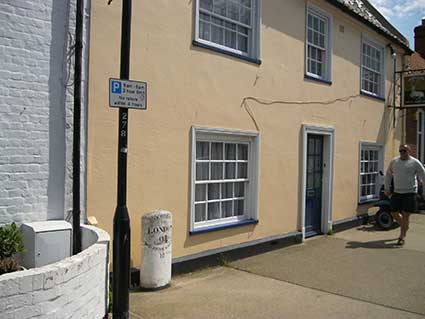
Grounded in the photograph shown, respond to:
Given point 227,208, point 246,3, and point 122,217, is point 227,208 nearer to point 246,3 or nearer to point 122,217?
point 122,217

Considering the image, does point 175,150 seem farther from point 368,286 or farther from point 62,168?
point 368,286

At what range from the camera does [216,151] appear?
25.0 ft

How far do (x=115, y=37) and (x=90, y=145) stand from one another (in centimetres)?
144

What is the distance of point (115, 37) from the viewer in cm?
593

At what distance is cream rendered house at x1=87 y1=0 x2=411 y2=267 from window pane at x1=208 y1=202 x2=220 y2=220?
0.05 feet

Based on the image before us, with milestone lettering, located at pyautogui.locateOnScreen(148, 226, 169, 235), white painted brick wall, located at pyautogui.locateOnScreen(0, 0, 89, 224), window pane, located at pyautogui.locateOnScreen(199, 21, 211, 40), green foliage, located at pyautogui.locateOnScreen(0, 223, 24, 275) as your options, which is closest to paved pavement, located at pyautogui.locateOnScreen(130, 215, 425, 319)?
milestone lettering, located at pyautogui.locateOnScreen(148, 226, 169, 235)

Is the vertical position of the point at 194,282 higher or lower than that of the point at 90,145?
lower

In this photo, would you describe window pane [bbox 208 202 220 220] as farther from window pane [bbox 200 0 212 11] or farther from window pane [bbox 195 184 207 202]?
window pane [bbox 200 0 212 11]

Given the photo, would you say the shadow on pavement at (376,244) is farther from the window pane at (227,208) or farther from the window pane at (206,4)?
the window pane at (206,4)

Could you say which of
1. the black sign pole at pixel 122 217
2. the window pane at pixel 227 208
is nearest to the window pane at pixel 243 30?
the window pane at pixel 227 208

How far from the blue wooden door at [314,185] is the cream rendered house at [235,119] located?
3 cm

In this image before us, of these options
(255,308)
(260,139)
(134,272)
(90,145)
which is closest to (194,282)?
(134,272)

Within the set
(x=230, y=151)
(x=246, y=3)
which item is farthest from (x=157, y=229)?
(x=246, y=3)

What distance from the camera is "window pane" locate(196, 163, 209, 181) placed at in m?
7.29
